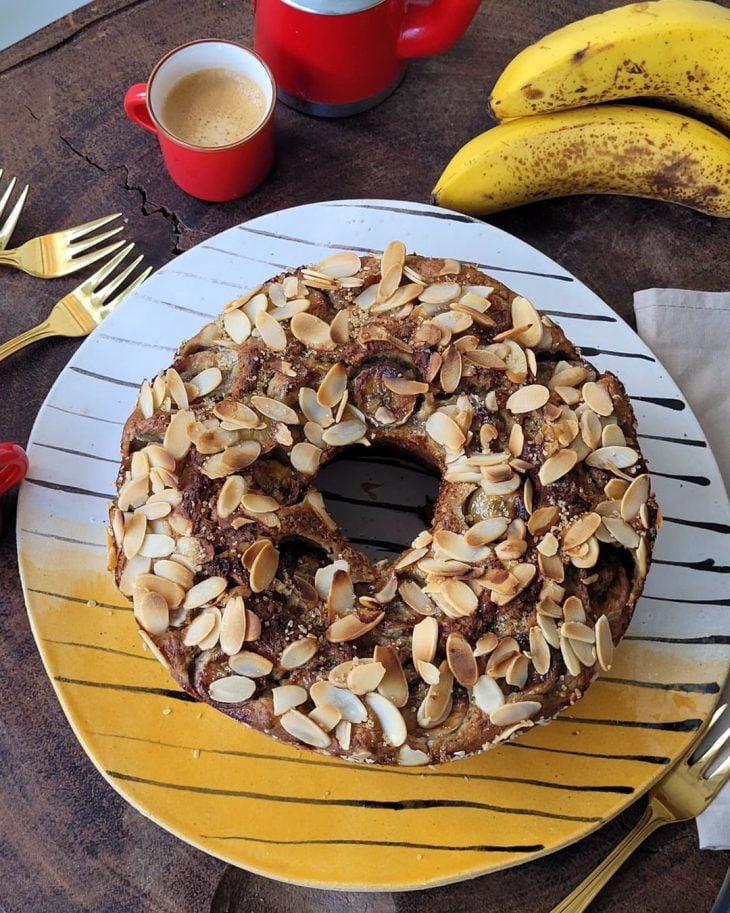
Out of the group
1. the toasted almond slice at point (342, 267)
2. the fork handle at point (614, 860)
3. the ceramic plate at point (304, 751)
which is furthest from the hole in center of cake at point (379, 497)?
the fork handle at point (614, 860)

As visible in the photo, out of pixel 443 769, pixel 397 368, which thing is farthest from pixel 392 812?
pixel 397 368

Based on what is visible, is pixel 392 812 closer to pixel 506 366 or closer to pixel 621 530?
pixel 621 530

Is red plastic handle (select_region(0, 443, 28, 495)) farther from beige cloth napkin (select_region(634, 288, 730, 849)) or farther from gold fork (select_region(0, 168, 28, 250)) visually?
beige cloth napkin (select_region(634, 288, 730, 849))

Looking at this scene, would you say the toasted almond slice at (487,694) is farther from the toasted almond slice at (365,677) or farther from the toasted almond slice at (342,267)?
the toasted almond slice at (342,267)

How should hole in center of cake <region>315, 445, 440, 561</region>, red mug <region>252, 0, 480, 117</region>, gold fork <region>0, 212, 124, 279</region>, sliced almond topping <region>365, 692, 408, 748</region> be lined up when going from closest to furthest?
sliced almond topping <region>365, 692, 408, 748</region>
hole in center of cake <region>315, 445, 440, 561</region>
red mug <region>252, 0, 480, 117</region>
gold fork <region>0, 212, 124, 279</region>

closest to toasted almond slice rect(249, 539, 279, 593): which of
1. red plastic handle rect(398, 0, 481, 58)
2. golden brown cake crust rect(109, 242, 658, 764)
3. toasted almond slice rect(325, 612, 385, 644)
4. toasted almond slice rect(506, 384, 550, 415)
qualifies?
golden brown cake crust rect(109, 242, 658, 764)
